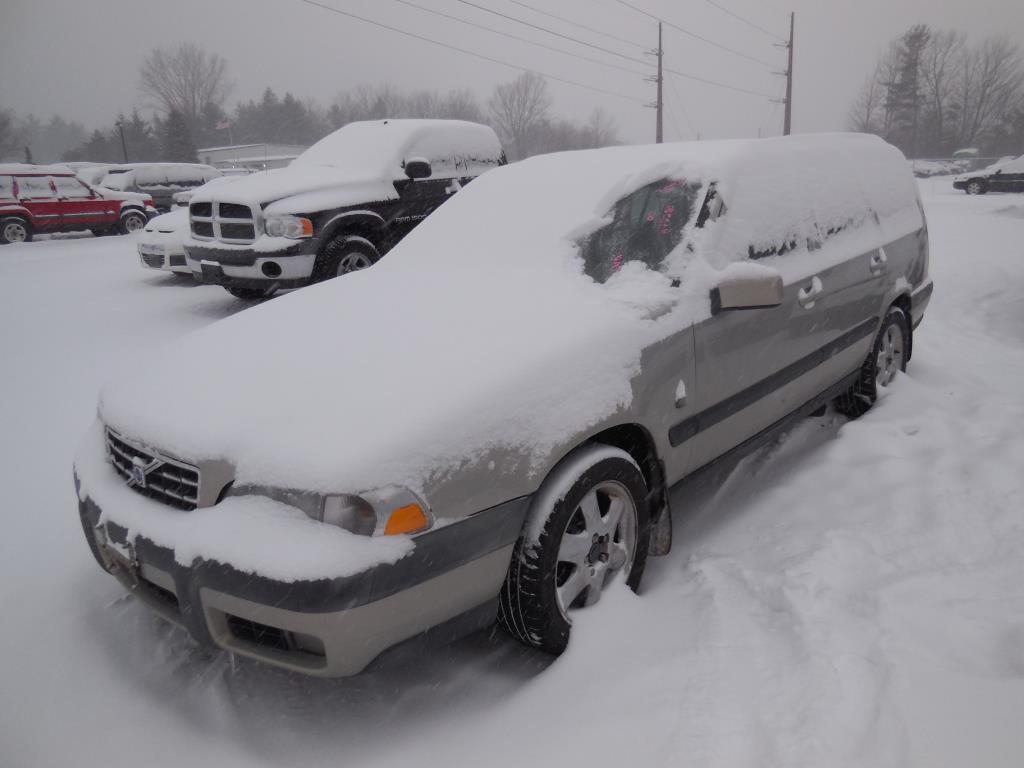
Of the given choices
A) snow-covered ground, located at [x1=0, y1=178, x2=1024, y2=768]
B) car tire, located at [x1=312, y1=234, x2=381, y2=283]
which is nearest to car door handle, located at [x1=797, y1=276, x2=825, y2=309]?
snow-covered ground, located at [x1=0, y1=178, x2=1024, y2=768]

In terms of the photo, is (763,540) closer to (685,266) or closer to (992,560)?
(992,560)

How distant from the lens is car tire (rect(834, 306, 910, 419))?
418 centimetres

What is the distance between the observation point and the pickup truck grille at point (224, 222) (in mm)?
6738

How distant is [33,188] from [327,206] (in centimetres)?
1172

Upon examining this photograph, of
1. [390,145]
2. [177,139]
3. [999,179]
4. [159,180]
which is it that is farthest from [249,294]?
[177,139]

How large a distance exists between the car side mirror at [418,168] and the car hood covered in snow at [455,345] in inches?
158

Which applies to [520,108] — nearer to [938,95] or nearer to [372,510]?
[938,95]

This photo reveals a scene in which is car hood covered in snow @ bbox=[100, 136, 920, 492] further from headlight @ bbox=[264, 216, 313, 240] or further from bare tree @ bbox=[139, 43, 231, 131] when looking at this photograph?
bare tree @ bbox=[139, 43, 231, 131]

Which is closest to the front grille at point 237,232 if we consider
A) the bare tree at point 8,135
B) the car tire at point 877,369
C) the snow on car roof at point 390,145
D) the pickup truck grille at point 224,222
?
the pickup truck grille at point 224,222

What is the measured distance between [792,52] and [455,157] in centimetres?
3228

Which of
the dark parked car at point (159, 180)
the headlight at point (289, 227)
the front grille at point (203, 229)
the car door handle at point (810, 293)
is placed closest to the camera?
the car door handle at point (810, 293)

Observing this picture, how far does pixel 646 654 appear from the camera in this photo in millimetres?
2312

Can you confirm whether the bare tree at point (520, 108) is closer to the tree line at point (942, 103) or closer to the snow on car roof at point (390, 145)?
the tree line at point (942, 103)

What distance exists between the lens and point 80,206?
15.0 m
